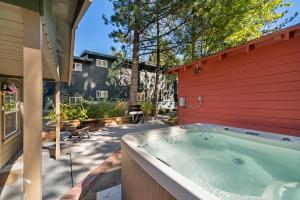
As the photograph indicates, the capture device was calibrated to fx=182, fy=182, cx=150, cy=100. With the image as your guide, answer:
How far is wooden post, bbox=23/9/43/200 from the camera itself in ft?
5.14

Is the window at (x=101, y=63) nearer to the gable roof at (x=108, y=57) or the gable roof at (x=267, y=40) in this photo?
the gable roof at (x=108, y=57)

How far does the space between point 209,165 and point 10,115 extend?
5.23 metres

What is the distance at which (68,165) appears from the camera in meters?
3.98

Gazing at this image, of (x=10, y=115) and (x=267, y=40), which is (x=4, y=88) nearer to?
(x=10, y=115)

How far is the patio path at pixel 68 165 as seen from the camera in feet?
9.74

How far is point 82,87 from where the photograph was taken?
48.9 ft

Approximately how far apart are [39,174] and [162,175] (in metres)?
1.09

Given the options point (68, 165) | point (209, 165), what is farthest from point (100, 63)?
point (209, 165)

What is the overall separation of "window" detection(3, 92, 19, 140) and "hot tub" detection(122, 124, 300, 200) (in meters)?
3.63

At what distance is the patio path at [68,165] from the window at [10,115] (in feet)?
2.98

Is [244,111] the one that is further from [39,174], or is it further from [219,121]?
[39,174]

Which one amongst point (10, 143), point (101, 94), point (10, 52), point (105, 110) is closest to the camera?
point (10, 52)

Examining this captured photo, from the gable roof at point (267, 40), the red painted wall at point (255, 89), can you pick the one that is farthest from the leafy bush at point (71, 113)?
the gable roof at point (267, 40)

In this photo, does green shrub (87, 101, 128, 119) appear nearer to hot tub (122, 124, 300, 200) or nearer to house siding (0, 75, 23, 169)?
house siding (0, 75, 23, 169)
